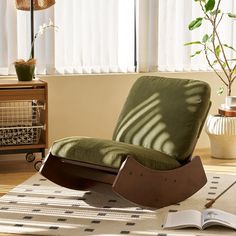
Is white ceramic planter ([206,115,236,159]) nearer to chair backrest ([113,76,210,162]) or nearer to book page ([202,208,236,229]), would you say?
chair backrest ([113,76,210,162])

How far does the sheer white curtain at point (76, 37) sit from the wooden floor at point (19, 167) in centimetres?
74

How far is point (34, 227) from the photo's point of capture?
3.67 metres

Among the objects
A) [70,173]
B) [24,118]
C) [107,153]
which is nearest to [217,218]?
[107,153]

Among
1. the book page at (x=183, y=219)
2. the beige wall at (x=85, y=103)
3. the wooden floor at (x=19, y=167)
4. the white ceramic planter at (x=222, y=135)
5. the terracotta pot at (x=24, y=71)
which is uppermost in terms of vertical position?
the terracotta pot at (x=24, y=71)

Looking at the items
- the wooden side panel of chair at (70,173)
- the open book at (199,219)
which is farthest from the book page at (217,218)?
the wooden side panel of chair at (70,173)

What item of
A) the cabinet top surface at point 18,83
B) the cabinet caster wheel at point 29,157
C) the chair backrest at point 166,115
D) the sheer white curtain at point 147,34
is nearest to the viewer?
the chair backrest at point 166,115

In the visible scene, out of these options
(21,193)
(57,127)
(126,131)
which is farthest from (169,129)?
(57,127)

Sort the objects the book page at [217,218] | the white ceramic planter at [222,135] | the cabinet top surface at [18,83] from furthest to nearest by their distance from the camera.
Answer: the white ceramic planter at [222,135]
the cabinet top surface at [18,83]
the book page at [217,218]

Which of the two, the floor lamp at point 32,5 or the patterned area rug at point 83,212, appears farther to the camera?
the floor lamp at point 32,5

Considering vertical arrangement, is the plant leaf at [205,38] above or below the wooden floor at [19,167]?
above

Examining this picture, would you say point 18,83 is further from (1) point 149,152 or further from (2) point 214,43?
(2) point 214,43

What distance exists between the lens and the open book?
360 centimetres

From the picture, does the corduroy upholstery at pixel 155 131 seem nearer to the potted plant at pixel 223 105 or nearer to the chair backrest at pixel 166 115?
the chair backrest at pixel 166 115

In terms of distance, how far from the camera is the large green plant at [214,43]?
547 cm
